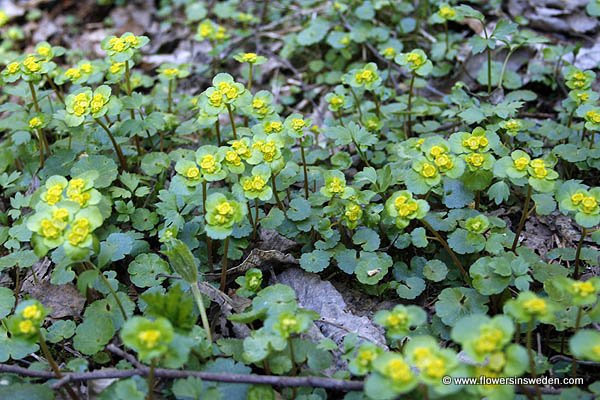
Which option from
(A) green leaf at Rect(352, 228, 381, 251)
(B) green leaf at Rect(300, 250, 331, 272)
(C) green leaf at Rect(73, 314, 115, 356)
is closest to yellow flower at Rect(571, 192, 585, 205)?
(A) green leaf at Rect(352, 228, 381, 251)

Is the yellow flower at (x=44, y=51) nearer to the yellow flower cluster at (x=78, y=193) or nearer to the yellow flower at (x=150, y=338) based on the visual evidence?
the yellow flower cluster at (x=78, y=193)

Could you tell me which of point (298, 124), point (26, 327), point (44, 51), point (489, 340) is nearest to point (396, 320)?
point (489, 340)

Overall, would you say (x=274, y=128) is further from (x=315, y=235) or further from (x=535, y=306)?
(x=535, y=306)

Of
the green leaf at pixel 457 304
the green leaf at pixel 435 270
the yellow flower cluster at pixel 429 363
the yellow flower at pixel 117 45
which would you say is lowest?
the green leaf at pixel 457 304

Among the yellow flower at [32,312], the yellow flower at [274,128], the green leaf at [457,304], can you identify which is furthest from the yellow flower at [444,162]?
the yellow flower at [32,312]

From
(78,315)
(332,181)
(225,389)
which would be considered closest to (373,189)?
(332,181)

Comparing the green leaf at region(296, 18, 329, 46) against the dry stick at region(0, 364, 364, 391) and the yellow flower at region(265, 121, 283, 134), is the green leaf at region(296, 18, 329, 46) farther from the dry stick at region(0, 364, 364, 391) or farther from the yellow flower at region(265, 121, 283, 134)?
the dry stick at region(0, 364, 364, 391)

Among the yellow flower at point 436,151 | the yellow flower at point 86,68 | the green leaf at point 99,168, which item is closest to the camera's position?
the yellow flower at point 436,151
